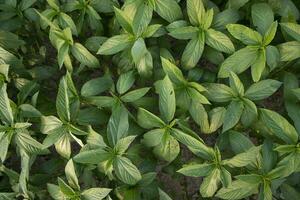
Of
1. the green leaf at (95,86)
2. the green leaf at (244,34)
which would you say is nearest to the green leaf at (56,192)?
the green leaf at (95,86)

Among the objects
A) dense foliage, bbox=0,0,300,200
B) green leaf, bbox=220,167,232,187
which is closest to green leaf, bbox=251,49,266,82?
dense foliage, bbox=0,0,300,200

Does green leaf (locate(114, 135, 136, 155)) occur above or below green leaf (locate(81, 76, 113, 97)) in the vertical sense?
below

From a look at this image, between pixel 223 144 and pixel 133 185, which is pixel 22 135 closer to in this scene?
pixel 133 185

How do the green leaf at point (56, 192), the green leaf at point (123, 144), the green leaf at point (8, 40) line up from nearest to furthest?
the green leaf at point (123, 144) < the green leaf at point (56, 192) < the green leaf at point (8, 40)

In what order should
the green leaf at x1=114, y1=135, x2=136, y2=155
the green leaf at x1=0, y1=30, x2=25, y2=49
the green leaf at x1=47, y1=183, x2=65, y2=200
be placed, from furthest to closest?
the green leaf at x1=0, y1=30, x2=25, y2=49 → the green leaf at x1=47, y1=183, x2=65, y2=200 → the green leaf at x1=114, y1=135, x2=136, y2=155

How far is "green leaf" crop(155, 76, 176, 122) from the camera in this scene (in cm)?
107

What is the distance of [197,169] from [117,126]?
0.72ft

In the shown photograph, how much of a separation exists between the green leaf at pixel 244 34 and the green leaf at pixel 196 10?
0.08m

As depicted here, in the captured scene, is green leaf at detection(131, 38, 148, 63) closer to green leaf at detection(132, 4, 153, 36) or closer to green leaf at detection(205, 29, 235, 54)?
green leaf at detection(132, 4, 153, 36)

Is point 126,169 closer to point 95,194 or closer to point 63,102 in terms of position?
point 95,194

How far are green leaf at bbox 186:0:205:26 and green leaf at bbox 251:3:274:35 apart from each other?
0.14 m

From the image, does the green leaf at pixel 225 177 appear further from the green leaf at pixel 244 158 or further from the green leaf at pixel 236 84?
the green leaf at pixel 236 84

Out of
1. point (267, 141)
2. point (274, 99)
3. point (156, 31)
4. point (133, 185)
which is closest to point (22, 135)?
point (133, 185)

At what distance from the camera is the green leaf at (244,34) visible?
43.5 inches
